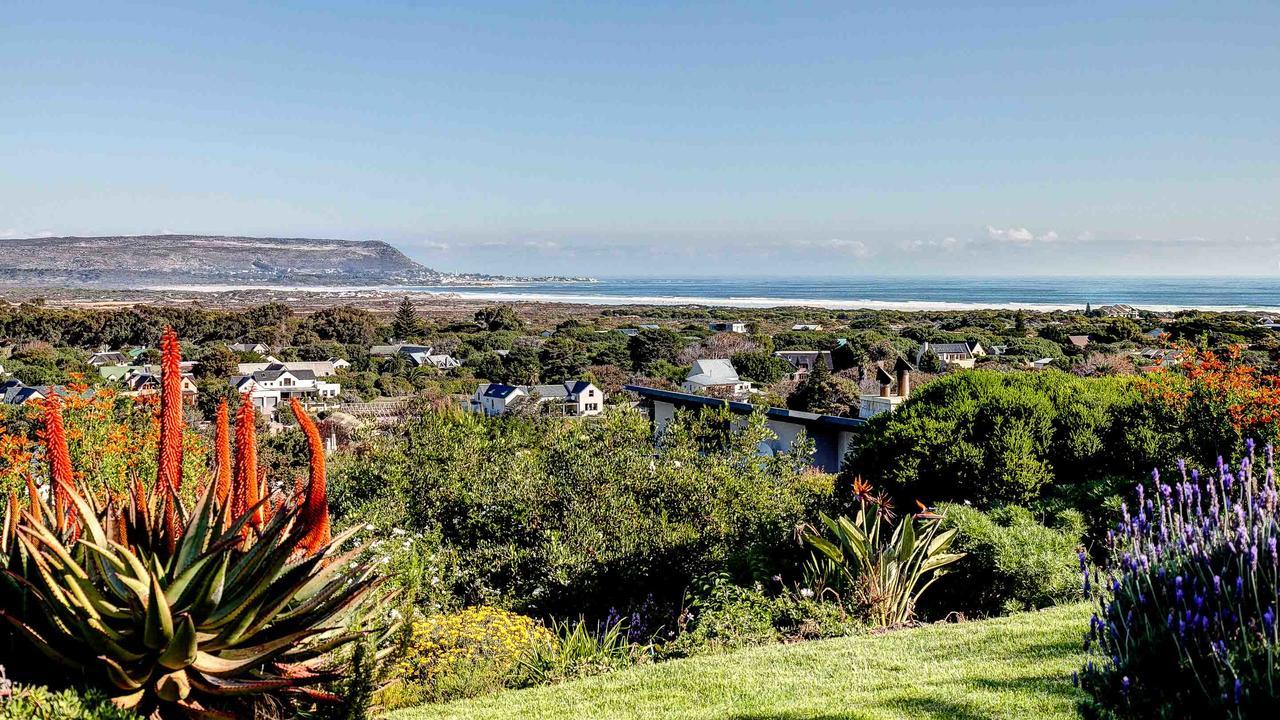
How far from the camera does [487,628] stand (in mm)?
6855

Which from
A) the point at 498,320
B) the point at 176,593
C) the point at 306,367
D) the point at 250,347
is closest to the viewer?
the point at 176,593

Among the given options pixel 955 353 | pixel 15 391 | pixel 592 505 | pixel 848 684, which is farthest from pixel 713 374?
pixel 848 684

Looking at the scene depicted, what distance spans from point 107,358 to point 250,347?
12769 millimetres

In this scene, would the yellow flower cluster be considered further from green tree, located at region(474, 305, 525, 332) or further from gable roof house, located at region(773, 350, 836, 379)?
green tree, located at region(474, 305, 525, 332)

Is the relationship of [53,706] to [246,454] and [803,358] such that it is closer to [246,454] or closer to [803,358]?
[246,454]

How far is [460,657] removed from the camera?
6.34 meters

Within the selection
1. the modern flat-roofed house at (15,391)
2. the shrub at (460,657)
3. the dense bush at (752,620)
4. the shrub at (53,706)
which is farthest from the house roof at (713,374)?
the shrub at (53,706)

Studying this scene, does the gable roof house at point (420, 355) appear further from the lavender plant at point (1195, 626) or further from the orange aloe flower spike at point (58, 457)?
the lavender plant at point (1195, 626)

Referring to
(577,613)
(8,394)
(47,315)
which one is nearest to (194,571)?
(577,613)

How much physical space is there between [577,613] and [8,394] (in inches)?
1511

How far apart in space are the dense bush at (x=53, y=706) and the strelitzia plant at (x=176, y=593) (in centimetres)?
17

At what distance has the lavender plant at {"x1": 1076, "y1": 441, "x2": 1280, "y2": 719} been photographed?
108 inches

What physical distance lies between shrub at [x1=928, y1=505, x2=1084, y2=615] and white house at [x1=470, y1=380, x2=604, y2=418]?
32328mm

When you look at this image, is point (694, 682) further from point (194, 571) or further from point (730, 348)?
point (730, 348)
